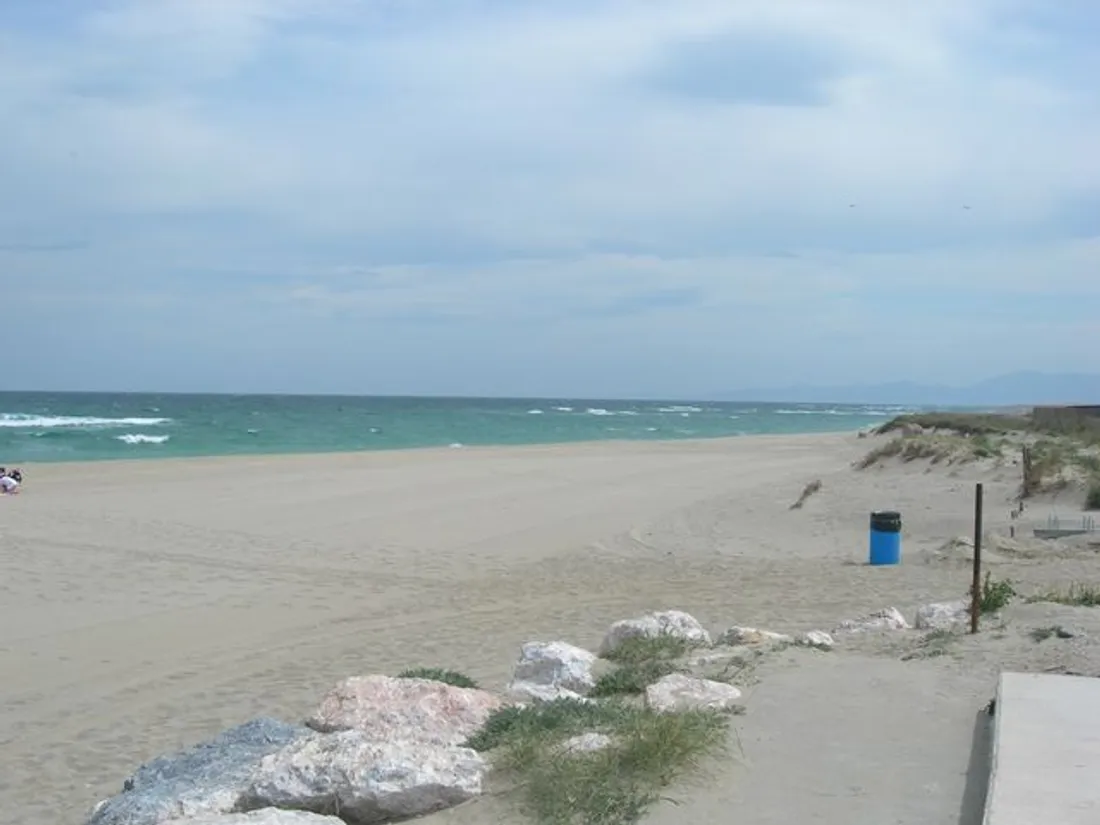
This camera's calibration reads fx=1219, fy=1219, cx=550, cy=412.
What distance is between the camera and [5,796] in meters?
6.56

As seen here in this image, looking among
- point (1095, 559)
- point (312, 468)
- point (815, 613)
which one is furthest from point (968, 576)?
point (312, 468)

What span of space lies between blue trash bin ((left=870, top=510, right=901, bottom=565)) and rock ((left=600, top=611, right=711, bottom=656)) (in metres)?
6.04

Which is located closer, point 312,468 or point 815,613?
point 815,613

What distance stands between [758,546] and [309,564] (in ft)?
20.3

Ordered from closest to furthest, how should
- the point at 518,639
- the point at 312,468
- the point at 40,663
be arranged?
the point at 40,663 → the point at 518,639 → the point at 312,468

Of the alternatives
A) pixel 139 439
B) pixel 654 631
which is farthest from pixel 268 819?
pixel 139 439

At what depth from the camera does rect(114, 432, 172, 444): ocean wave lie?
49.3 meters

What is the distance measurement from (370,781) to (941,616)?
5.52m

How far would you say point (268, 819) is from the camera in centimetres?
460

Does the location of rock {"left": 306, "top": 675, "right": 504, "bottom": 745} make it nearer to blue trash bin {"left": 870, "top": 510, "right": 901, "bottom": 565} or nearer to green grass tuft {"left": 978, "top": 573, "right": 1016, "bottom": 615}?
green grass tuft {"left": 978, "top": 573, "right": 1016, "bottom": 615}

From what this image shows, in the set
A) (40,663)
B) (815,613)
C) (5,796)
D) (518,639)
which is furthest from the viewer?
(815,613)

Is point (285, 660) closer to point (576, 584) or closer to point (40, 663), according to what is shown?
point (40, 663)

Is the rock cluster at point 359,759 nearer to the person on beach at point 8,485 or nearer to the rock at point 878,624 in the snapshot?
the rock at point 878,624

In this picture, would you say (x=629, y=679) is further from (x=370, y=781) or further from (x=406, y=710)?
(x=370, y=781)
